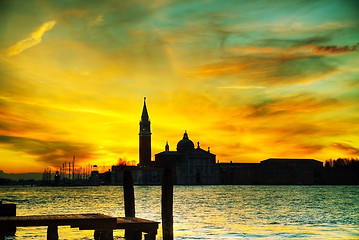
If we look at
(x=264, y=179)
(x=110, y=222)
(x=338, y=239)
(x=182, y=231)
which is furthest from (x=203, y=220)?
(x=264, y=179)

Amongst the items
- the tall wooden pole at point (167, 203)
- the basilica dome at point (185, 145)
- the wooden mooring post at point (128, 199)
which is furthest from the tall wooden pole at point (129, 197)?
the basilica dome at point (185, 145)

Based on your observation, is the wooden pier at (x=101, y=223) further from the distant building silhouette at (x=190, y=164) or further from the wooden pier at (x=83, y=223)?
the distant building silhouette at (x=190, y=164)

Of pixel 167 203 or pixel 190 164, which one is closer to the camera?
pixel 167 203

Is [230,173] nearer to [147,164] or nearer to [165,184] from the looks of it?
[147,164]

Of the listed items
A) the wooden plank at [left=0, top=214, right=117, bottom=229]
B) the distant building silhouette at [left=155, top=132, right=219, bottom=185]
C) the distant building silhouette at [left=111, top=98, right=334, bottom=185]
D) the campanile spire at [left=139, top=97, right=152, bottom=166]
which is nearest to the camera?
the wooden plank at [left=0, top=214, right=117, bottom=229]

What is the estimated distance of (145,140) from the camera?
185 m

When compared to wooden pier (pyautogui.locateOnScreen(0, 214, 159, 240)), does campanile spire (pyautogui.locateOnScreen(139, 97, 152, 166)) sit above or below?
above

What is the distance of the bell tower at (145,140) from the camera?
7180 inches

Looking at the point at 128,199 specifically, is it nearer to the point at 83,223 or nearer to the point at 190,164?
the point at 83,223

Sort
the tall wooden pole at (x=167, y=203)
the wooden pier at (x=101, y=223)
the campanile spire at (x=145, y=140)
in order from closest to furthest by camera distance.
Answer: the wooden pier at (x=101, y=223), the tall wooden pole at (x=167, y=203), the campanile spire at (x=145, y=140)

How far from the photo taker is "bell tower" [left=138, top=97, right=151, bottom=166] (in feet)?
598

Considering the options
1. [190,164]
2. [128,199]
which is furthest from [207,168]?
[128,199]

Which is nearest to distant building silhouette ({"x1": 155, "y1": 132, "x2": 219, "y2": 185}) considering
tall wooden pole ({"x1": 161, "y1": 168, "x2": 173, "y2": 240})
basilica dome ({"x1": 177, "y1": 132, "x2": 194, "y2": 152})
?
basilica dome ({"x1": 177, "y1": 132, "x2": 194, "y2": 152})

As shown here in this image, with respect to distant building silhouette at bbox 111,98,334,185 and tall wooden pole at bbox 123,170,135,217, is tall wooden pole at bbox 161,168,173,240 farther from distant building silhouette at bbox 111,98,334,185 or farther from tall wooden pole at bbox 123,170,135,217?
distant building silhouette at bbox 111,98,334,185
